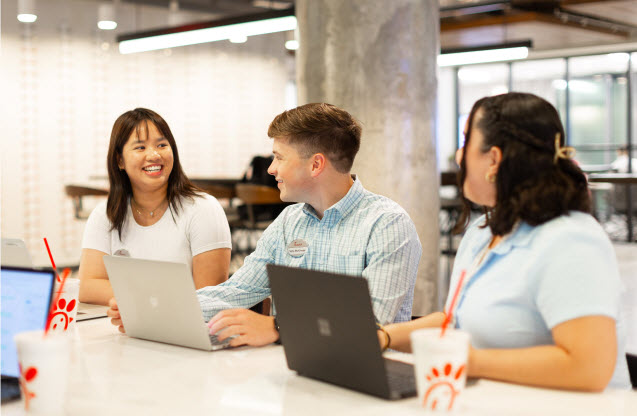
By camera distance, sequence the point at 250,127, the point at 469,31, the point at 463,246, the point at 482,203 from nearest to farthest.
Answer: the point at 482,203
the point at 463,246
the point at 469,31
the point at 250,127

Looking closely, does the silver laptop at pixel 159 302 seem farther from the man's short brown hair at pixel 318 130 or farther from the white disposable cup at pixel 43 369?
the man's short brown hair at pixel 318 130

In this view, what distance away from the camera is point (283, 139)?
2.19m

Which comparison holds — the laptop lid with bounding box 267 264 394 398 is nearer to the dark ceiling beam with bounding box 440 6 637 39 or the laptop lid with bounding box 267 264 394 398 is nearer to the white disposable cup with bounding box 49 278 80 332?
the white disposable cup with bounding box 49 278 80 332

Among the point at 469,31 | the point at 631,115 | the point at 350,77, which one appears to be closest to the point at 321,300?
the point at 350,77

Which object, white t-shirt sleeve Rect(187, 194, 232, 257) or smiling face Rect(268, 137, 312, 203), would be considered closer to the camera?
smiling face Rect(268, 137, 312, 203)

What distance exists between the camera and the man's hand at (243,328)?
1.76m

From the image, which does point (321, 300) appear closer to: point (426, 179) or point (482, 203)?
point (482, 203)

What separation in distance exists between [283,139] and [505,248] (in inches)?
35.0

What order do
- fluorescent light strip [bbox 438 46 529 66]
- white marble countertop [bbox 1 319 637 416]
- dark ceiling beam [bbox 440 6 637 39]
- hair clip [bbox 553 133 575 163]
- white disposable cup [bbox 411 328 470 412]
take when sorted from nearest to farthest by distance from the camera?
white disposable cup [bbox 411 328 470 412] → white marble countertop [bbox 1 319 637 416] → hair clip [bbox 553 133 575 163] → fluorescent light strip [bbox 438 46 529 66] → dark ceiling beam [bbox 440 6 637 39]

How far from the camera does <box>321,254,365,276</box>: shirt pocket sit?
2086 mm

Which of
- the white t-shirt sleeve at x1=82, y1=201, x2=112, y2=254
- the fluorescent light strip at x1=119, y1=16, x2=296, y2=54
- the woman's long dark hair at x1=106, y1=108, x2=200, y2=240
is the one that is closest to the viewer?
the white t-shirt sleeve at x1=82, y1=201, x2=112, y2=254

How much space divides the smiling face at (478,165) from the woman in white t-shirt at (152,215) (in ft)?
4.68

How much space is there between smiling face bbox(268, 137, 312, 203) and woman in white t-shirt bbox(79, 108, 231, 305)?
0.71 metres

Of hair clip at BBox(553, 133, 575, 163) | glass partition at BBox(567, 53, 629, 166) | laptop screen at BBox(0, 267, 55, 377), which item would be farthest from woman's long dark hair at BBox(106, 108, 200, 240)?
glass partition at BBox(567, 53, 629, 166)
